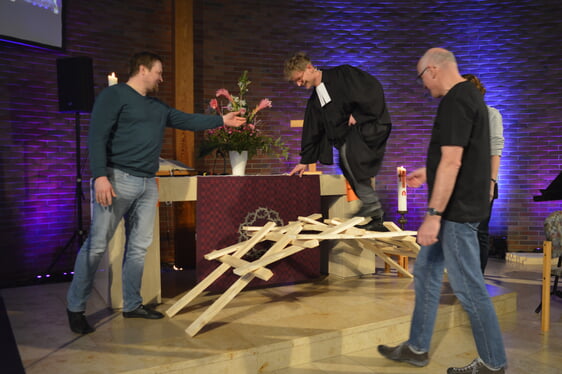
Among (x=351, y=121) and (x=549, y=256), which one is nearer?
(x=549, y=256)

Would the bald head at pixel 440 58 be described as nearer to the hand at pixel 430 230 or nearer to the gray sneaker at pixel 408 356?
the hand at pixel 430 230

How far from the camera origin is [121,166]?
2.98 m

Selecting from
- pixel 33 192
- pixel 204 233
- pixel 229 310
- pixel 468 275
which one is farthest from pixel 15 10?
pixel 468 275

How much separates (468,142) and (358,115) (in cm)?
127

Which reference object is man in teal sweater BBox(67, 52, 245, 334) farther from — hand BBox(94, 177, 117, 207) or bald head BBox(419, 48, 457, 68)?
bald head BBox(419, 48, 457, 68)

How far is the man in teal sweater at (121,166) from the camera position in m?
2.88

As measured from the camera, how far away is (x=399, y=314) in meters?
3.30

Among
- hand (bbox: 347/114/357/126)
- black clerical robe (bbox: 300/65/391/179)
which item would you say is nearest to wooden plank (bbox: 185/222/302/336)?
black clerical robe (bbox: 300/65/391/179)

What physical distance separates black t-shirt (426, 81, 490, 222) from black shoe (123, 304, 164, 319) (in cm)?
191

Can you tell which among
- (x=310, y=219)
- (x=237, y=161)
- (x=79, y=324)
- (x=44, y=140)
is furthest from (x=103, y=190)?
(x=44, y=140)

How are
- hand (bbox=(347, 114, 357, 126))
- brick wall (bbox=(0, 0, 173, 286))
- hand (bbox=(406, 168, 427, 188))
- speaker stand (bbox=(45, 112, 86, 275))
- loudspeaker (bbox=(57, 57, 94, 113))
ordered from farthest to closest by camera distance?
brick wall (bbox=(0, 0, 173, 286)), speaker stand (bbox=(45, 112, 86, 275)), loudspeaker (bbox=(57, 57, 94, 113)), hand (bbox=(347, 114, 357, 126)), hand (bbox=(406, 168, 427, 188))

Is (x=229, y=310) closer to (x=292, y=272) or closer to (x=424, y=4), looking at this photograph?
(x=292, y=272)

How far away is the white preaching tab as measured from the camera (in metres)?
3.48

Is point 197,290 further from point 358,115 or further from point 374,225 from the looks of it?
point 358,115
